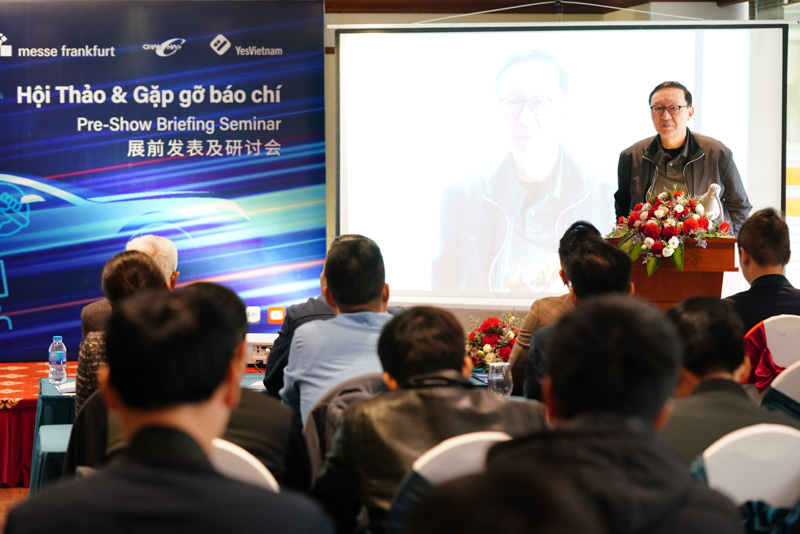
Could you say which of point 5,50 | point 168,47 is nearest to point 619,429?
point 168,47

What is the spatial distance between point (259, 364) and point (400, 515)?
301 centimetres

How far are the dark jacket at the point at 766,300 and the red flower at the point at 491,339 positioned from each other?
3.32 ft

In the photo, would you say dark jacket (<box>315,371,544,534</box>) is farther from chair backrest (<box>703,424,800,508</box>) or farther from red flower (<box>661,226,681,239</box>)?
red flower (<box>661,226,681,239</box>)

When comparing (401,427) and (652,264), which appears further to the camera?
(652,264)

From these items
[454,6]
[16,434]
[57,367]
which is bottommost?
[16,434]

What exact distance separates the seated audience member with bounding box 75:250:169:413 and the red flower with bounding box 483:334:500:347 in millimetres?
1478

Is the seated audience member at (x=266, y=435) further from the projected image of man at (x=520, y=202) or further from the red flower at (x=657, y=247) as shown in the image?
the projected image of man at (x=520, y=202)

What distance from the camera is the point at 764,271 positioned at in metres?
3.33

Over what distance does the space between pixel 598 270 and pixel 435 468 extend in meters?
1.49

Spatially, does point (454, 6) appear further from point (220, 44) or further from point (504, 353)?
point (504, 353)

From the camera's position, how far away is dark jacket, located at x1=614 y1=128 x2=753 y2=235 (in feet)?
16.2

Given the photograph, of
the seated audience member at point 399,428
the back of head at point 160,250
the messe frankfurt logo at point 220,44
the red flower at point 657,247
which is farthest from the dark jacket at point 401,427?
the messe frankfurt logo at point 220,44

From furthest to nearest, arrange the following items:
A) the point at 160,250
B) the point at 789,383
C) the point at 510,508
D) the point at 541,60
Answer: the point at 541,60 < the point at 160,250 < the point at 789,383 < the point at 510,508

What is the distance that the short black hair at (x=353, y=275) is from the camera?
9.36ft
